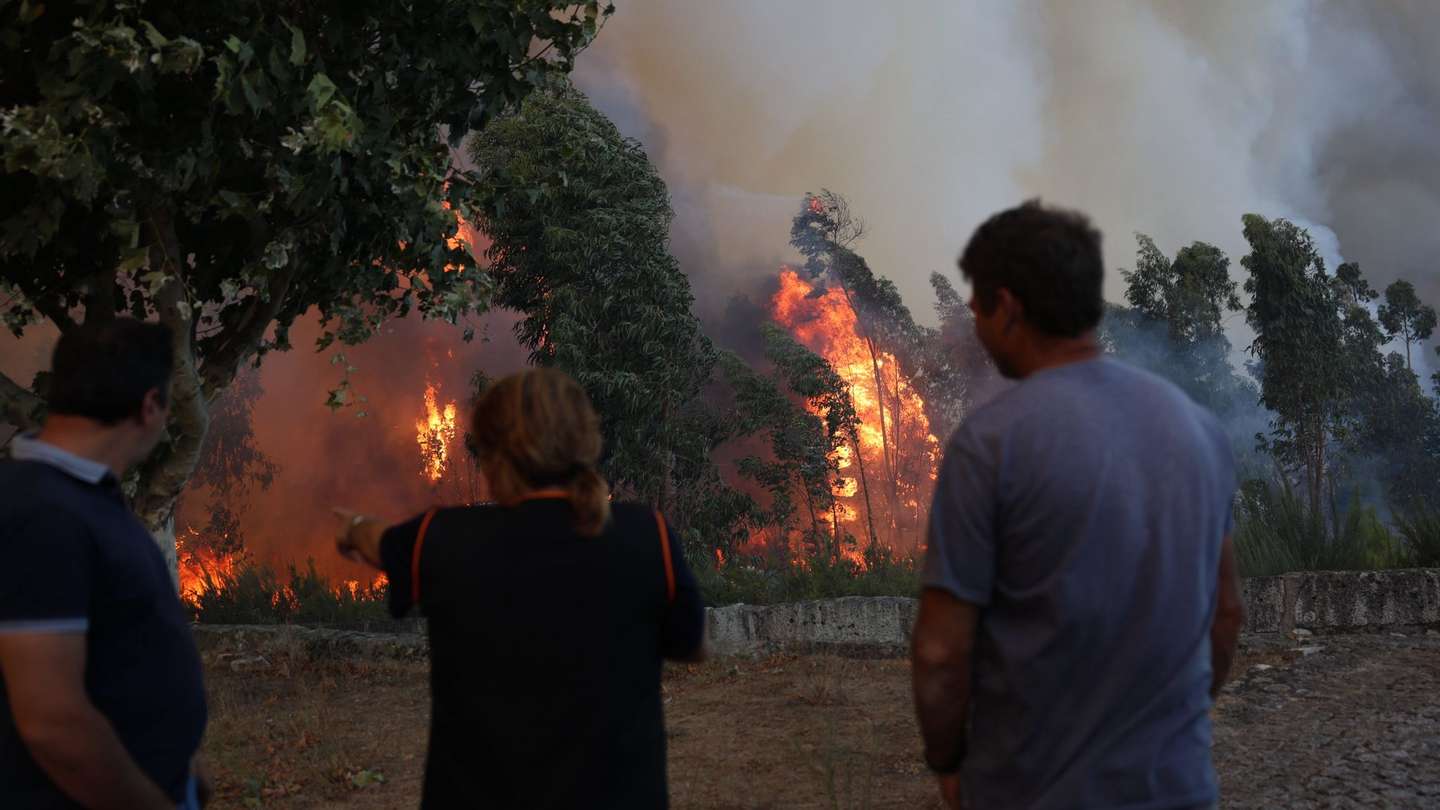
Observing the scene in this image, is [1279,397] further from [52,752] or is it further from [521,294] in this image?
[52,752]

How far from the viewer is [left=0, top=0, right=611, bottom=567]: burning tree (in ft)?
18.3

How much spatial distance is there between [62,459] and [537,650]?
3.10 ft

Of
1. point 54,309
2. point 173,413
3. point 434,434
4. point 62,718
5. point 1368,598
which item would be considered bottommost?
point 1368,598

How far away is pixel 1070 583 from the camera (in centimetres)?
194

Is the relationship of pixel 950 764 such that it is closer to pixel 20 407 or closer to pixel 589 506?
pixel 589 506

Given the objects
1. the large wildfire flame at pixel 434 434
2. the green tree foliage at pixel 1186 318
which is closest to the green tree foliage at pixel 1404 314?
the green tree foliage at pixel 1186 318

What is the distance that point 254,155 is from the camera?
22.2ft

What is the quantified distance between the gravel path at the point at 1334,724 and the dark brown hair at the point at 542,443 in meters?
4.72

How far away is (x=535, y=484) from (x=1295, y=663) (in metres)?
8.14

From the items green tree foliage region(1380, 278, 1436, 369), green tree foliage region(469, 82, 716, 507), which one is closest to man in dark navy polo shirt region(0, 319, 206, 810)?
green tree foliage region(469, 82, 716, 507)

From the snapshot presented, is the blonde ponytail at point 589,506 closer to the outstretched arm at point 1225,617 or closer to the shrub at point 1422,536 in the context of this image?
the outstretched arm at point 1225,617

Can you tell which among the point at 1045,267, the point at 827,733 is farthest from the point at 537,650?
the point at 827,733

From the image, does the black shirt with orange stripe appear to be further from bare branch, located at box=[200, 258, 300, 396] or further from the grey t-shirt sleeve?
bare branch, located at box=[200, 258, 300, 396]

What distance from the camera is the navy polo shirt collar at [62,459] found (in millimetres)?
2158
